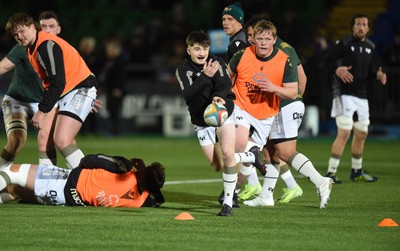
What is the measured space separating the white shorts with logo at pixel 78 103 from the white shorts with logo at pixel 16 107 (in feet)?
3.71

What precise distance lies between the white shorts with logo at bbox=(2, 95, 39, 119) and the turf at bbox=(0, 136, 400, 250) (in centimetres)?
176

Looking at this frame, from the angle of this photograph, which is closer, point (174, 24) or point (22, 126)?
point (22, 126)

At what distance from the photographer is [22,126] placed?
13.3m

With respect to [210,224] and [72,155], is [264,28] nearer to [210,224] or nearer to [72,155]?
[210,224]

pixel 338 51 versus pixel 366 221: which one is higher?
pixel 338 51

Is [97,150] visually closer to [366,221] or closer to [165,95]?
[165,95]

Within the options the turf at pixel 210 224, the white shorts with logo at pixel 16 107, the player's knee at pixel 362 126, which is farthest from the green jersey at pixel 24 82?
the player's knee at pixel 362 126

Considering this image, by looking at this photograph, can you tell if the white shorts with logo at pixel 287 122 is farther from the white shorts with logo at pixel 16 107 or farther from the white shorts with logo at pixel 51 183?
the white shorts with logo at pixel 16 107

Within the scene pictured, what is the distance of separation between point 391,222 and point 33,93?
5.51 meters

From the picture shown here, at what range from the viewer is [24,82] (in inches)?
531

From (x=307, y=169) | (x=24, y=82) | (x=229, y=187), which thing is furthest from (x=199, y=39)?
(x=24, y=82)

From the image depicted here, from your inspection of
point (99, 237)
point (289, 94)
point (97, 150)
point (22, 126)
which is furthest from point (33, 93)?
point (97, 150)

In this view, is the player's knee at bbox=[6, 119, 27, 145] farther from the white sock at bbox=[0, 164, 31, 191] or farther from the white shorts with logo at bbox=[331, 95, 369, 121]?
the white shorts with logo at bbox=[331, 95, 369, 121]

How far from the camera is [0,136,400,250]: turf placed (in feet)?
29.1
